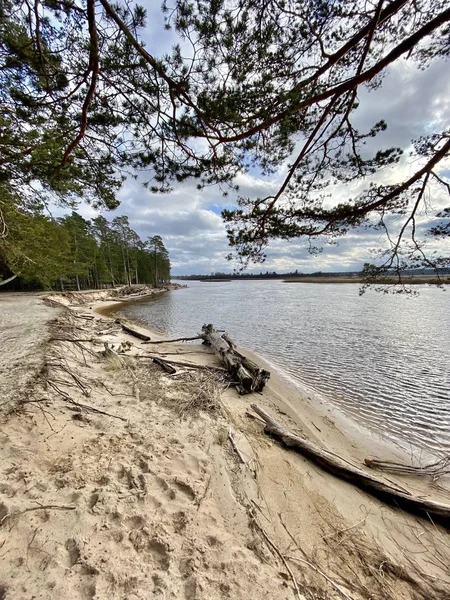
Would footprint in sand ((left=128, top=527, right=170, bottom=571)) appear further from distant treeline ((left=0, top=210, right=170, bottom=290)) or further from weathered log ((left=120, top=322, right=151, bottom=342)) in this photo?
distant treeline ((left=0, top=210, right=170, bottom=290))

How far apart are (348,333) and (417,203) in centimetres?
987

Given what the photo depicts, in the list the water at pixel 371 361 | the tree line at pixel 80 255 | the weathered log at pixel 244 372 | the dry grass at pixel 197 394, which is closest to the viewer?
the dry grass at pixel 197 394

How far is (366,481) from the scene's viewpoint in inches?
118

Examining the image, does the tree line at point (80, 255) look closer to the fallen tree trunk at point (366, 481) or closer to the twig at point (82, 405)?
the twig at point (82, 405)

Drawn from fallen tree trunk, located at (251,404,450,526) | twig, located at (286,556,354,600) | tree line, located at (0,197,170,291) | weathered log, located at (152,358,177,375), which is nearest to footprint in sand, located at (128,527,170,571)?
twig, located at (286,556,354,600)

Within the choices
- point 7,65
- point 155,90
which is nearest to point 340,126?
point 155,90

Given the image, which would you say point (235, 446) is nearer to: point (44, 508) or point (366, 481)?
point (366, 481)

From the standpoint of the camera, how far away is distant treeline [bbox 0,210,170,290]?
52.0ft

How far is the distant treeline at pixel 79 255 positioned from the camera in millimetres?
15861

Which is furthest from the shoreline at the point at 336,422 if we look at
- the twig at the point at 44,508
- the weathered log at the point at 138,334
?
the weathered log at the point at 138,334

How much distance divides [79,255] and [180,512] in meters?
35.5

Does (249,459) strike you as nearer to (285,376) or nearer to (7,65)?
(285,376)

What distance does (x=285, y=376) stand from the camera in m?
7.39

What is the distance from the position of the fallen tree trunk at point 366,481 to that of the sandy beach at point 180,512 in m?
0.13
